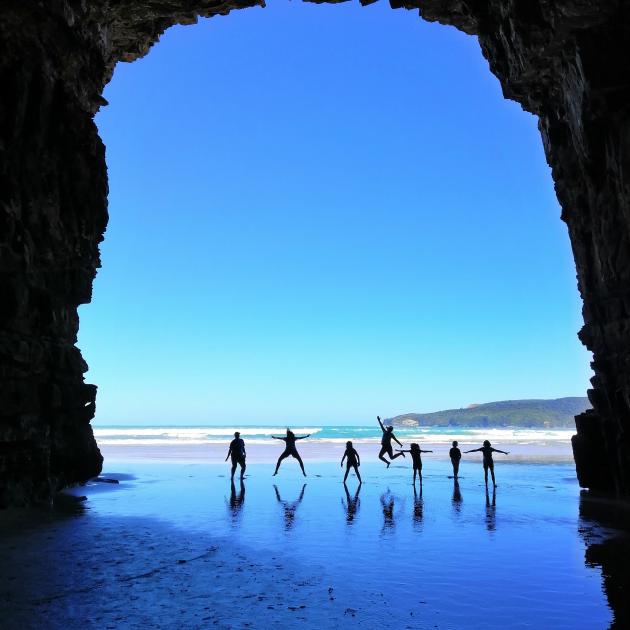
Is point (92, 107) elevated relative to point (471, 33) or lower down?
lower down

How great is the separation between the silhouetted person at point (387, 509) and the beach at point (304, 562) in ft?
0.18

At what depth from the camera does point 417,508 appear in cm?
1395

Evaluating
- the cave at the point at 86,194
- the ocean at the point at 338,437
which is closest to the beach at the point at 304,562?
the cave at the point at 86,194

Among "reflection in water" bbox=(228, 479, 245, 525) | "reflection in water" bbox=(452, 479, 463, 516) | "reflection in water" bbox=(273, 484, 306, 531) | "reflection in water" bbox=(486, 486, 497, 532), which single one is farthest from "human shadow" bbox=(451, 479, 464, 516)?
"reflection in water" bbox=(228, 479, 245, 525)

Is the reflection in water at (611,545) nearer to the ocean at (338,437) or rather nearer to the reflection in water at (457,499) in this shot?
the reflection in water at (457,499)

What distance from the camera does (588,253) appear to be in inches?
816

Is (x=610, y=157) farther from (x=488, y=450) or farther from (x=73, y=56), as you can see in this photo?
(x=73, y=56)

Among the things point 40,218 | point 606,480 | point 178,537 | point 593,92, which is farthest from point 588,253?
point 40,218

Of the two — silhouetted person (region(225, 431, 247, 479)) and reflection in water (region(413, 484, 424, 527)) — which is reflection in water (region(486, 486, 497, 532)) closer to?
reflection in water (region(413, 484, 424, 527))

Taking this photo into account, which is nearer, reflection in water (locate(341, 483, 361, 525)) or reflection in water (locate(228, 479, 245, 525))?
reflection in water (locate(341, 483, 361, 525))

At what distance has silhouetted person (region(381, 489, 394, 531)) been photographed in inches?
460

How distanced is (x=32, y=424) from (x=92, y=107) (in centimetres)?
1303

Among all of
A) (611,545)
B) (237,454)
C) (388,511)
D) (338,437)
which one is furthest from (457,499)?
(338,437)

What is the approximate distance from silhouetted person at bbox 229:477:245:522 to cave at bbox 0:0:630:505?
540cm
